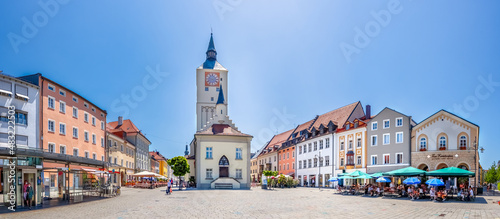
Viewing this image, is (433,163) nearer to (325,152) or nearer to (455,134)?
(455,134)

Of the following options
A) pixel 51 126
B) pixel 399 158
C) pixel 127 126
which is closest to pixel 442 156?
pixel 399 158

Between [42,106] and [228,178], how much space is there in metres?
24.4

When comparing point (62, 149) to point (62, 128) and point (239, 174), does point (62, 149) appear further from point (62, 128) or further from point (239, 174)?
point (239, 174)

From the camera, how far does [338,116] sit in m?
56.6

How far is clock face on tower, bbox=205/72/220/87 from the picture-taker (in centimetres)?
7256

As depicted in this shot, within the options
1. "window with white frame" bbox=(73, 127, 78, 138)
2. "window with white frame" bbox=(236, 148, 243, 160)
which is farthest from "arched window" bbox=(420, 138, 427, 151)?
"window with white frame" bbox=(73, 127, 78, 138)

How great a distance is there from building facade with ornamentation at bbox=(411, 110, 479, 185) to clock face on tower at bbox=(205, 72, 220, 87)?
42.1 m

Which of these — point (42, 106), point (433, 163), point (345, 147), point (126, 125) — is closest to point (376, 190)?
point (433, 163)

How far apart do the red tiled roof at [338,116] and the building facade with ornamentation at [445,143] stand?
13.4 m

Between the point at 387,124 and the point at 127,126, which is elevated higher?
the point at 387,124

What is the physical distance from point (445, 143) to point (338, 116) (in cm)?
1987

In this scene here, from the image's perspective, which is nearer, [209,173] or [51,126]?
[51,126]

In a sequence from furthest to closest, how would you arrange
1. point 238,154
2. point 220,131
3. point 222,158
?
point 220,131 < point 238,154 < point 222,158

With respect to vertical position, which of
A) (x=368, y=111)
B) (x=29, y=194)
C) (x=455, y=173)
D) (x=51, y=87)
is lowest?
(x=455, y=173)
